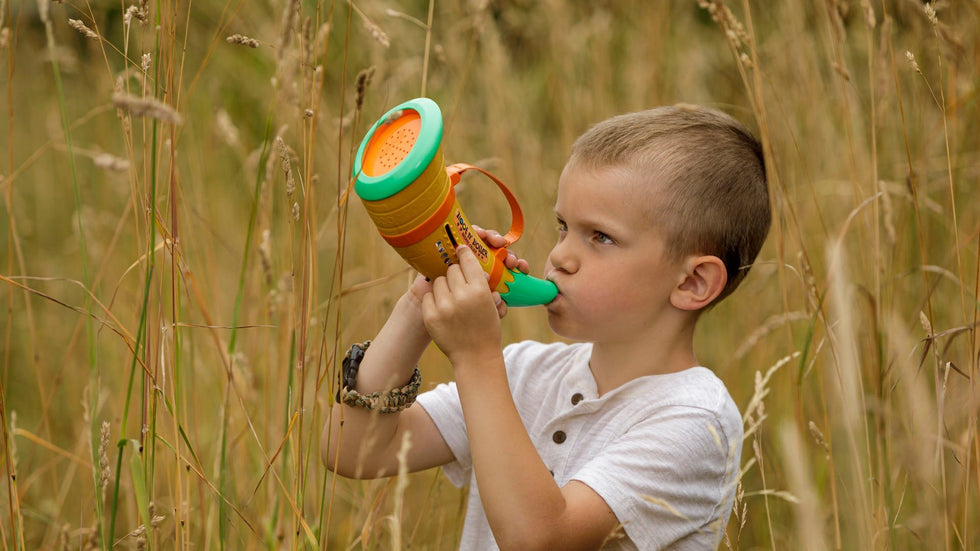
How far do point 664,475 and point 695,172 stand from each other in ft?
A: 1.50

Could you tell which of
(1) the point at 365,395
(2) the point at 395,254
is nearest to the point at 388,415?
(1) the point at 365,395

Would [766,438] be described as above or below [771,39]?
below

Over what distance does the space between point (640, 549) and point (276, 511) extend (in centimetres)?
49

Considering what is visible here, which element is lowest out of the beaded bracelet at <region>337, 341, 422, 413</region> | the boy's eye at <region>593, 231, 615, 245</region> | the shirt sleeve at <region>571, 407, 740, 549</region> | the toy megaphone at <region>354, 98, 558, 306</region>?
the shirt sleeve at <region>571, 407, 740, 549</region>

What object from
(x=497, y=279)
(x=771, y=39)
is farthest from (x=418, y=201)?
(x=771, y=39)

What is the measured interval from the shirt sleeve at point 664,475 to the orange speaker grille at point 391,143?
481 mm

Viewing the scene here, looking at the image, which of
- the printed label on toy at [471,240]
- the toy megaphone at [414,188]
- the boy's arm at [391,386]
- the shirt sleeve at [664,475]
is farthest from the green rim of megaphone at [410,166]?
the shirt sleeve at [664,475]

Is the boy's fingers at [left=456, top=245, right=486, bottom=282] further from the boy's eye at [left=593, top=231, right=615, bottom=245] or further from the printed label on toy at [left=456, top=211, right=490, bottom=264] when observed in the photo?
the boy's eye at [left=593, top=231, right=615, bottom=245]

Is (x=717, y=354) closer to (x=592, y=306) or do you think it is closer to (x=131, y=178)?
(x=592, y=306)

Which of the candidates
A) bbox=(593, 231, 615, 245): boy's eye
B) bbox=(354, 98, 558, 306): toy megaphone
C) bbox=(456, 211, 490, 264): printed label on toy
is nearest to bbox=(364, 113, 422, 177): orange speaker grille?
bbox=(354, 98, 558, 306): toy megaphone

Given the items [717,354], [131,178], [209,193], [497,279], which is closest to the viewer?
[131,178]

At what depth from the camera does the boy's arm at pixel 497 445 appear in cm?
122

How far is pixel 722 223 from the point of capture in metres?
1.50

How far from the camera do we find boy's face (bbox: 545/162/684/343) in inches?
55.8
